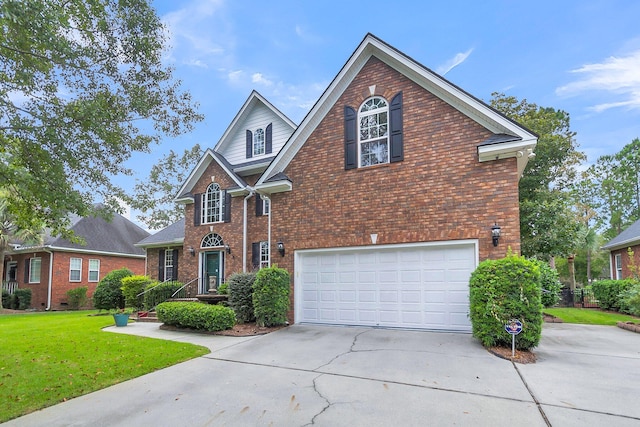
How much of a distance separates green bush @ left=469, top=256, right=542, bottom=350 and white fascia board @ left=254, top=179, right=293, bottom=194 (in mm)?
6195

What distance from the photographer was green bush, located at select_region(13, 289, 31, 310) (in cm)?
2055

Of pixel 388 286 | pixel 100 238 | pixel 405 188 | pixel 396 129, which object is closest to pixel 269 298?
pixel 388 286

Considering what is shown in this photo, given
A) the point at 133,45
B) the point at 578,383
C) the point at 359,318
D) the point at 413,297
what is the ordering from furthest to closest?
the point at 359,318
the point at 413,297
the point at 133,45
the point at 578,383

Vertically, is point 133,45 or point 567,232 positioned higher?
point 133,45

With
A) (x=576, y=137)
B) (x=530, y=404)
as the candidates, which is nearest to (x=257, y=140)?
(x=530, y=404)

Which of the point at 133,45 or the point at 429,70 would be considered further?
the point at 429,70

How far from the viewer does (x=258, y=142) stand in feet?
56.4

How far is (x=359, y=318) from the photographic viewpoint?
10.0 m

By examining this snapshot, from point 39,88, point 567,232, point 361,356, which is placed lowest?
point 361,356

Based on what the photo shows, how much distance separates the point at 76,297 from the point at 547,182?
26277 mm

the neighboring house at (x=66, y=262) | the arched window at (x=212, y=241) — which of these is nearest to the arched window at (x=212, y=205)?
the arched window at (x=212, y=241)

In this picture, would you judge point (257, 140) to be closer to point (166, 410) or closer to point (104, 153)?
point (104, 153)

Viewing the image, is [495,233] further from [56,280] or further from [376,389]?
[56,280]

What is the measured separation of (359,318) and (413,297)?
166 centimetres
